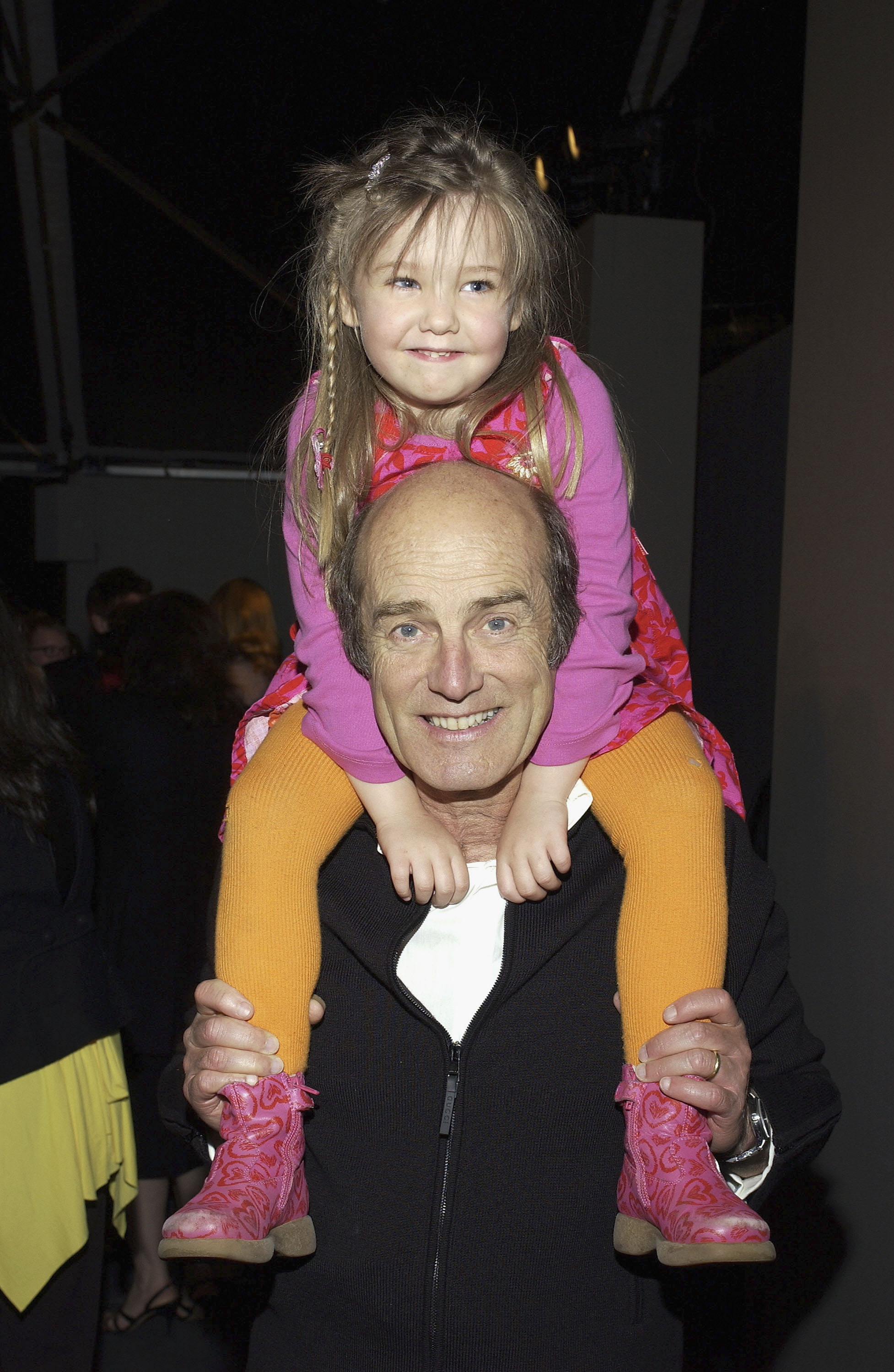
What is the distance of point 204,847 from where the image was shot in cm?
380

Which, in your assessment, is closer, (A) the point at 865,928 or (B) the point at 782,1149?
(B) the point at 782,1149

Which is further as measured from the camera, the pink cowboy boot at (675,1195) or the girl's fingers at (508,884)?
the girl's fingers at (508,884)

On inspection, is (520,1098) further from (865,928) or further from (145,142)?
(145,142)

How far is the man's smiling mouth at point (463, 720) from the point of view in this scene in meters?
1.58

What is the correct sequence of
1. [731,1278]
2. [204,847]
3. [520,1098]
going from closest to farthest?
[520,1098] < [731,1278] < [204,847]

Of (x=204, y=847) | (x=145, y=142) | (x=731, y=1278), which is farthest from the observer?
(x=145, y=142)

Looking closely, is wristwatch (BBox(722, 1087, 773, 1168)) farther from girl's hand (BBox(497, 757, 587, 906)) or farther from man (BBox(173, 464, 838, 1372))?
girl's hand (BBox(497, 757, 587, 906))

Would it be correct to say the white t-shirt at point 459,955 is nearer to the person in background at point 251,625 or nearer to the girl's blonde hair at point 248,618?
the person in background at point 251,625

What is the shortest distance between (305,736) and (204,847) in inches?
87.6

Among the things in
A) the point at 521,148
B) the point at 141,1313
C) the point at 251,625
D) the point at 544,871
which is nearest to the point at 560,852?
the point at 544,871

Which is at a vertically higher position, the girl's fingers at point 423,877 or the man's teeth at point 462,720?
the man's teeth at point 462,720

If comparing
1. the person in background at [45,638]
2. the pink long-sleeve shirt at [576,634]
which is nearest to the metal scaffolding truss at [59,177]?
the person in background at [45,638]

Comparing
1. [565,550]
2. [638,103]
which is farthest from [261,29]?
[565,550]

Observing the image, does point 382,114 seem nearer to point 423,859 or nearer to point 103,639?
point 103,639
